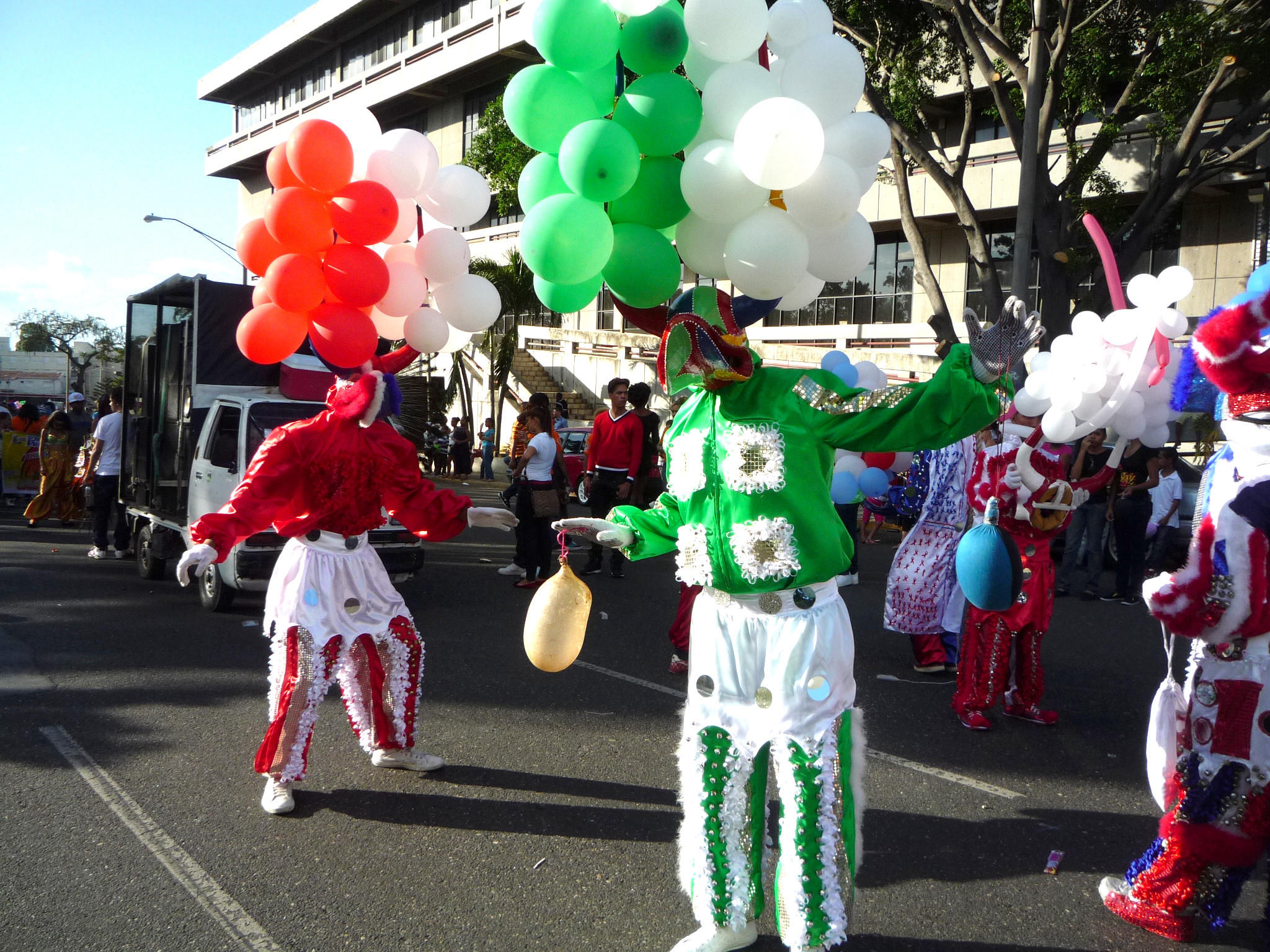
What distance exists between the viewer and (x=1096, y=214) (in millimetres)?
15203

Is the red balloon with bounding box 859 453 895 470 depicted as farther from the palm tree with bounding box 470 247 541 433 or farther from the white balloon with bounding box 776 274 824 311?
the palm tree with bounding box 470 247 541 433

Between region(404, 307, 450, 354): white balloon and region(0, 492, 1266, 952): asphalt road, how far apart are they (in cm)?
198

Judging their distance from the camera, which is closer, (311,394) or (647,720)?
(647,720)

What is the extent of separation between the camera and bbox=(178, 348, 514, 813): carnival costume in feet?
13.8

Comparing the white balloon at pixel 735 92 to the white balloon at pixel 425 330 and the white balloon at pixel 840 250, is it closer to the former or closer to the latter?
the white balloon at pixel 840 250

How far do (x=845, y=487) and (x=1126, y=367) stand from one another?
3.69 ft

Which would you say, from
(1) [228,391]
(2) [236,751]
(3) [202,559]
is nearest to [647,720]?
(2) [236,751]

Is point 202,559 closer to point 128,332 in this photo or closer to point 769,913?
point 769,913

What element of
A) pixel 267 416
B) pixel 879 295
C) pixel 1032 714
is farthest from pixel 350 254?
pixel 879 295

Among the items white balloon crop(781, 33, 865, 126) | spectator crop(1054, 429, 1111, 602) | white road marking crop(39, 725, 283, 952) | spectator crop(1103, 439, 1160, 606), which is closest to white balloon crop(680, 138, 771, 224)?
white balloon crop(781, 33, 865, 126)

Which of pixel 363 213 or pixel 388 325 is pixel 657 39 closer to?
pixel 363 213

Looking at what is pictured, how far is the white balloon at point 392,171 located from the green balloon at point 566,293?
4.67 feet

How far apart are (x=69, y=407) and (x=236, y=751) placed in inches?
492

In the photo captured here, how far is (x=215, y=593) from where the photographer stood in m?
8.48
